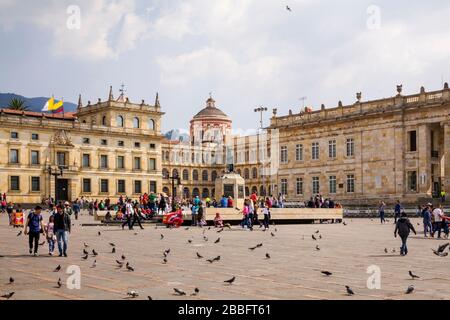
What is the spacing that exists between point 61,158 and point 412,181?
38603 millimetres

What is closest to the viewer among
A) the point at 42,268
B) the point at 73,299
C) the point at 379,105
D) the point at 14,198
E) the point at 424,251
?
the point at 73,299

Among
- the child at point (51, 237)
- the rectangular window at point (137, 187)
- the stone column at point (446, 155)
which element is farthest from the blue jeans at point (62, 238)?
the rectangular window at point (137, 187)

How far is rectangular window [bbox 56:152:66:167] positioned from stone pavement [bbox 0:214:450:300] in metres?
53.0

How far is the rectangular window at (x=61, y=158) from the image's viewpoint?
7344 cm

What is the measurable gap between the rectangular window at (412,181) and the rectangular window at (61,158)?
38.1m

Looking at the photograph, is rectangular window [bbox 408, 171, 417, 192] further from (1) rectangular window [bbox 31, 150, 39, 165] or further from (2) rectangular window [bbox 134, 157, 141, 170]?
(1) rectangular window [bbox 31, 150, 39, 165]

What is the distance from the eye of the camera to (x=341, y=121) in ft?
191

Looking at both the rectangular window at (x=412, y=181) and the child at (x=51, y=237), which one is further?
the rectangular window at (x=412, y=181)

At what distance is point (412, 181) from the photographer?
52875 mm

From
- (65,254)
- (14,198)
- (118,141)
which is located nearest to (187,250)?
(65,254)

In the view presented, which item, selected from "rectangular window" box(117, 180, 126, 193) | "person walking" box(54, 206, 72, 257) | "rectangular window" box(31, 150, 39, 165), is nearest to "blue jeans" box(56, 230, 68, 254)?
"person walking" box(54, 206, 72, 257)

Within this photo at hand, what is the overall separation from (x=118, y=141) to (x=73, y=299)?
69.8 meters

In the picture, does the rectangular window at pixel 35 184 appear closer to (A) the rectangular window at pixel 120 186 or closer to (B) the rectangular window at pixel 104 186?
(B) the rectangular window at pixel 104 186
